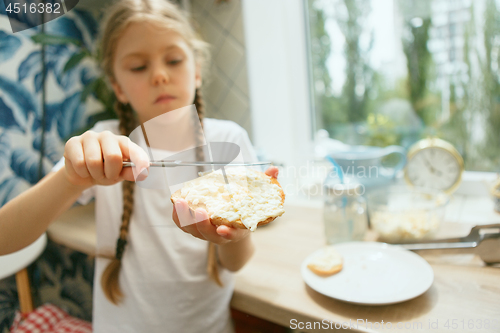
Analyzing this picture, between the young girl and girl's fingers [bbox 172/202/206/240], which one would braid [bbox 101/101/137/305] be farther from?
girl's fingers [bbox 172/202/206/240]

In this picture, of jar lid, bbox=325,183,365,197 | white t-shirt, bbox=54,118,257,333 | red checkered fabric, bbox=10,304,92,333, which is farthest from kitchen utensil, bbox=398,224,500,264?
red checkered fabric, bbox=10,304,92,333

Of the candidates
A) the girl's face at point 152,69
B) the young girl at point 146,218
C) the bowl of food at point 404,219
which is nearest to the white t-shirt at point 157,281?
the young girl at point 146,218

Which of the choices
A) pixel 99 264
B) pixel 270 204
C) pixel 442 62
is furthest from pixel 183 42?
pixel 442 62

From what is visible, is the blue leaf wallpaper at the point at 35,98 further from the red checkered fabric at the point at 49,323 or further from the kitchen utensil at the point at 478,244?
the kitchen utensil at the point at 478,244

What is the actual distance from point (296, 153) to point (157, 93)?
1.90 feet

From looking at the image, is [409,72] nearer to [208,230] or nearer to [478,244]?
[478,244]

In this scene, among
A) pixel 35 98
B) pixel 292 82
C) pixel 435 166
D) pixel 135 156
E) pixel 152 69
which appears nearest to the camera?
pixel 135 156

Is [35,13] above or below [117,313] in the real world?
above

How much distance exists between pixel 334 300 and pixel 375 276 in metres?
0.09

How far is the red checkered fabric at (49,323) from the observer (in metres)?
0.52

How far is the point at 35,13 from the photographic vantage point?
462 mm

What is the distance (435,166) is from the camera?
0.87 m

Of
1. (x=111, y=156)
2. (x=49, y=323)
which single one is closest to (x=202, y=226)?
(x=111, y=156)

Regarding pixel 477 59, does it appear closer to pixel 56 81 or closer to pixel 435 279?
pixel 435 279
